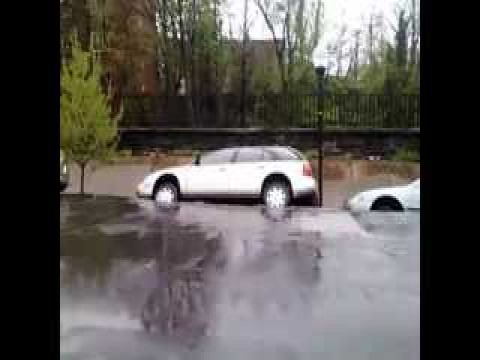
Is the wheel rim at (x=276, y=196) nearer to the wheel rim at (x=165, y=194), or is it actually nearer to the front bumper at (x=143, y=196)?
the wheel rim at (x=165, y=194)

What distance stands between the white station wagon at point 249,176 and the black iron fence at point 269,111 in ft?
Answer: 18.5

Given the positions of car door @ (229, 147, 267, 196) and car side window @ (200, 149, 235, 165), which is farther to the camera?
car side window @ (200, 149, 235, 165)

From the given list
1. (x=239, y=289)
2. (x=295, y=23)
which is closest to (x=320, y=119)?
(x=295, y=23)

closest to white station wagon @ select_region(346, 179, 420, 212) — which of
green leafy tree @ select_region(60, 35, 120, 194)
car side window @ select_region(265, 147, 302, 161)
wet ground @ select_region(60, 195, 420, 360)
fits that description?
wet ground @ select_region(60, 195, 420, 360)

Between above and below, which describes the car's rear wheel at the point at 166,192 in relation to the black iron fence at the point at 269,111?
below

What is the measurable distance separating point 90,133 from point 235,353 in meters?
12.2

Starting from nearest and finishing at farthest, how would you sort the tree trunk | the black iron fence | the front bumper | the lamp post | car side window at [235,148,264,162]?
car side window at [235,148,264,162]
the front bumper
the tree trunk
the lamp post
the black iron fence

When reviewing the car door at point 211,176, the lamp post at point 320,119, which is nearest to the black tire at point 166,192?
the car door at point 211,176

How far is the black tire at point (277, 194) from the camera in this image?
1343cm

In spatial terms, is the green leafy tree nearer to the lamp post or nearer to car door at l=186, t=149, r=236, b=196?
car door at l=186, t=149, r=236, b=196

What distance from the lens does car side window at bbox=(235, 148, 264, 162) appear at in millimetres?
13617

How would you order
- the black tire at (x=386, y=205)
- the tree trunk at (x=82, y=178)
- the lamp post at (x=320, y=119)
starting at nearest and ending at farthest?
the black tire at (x=386, y=205) → the tree trunk at (x=82, y=178) → the lamp post at (x=320, y=119)

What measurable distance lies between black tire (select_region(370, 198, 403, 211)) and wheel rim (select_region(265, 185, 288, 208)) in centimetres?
179

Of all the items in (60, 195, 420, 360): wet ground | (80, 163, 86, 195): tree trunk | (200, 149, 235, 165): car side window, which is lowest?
(60, 195, 420, 360): wet ground
